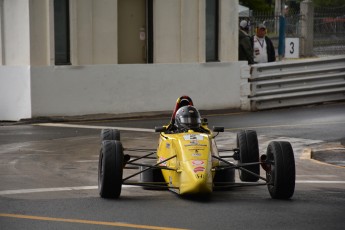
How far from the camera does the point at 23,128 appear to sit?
20.9 meters

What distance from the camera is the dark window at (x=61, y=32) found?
2262 centimetres

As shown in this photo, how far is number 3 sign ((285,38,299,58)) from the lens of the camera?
29.1 metres

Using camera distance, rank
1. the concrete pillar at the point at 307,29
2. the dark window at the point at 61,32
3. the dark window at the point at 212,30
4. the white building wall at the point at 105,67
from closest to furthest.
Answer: the white building wall at the point at 105,67, the dark window at the point at 61,32, the dark window at the point at 212,30, the concrete pillar at the point at 307,29

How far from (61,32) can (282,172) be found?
38.6 feet

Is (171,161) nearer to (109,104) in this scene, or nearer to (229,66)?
(109,104)

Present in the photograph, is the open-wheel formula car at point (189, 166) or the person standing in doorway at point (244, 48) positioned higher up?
the person standing in doorway at point (244, 48)

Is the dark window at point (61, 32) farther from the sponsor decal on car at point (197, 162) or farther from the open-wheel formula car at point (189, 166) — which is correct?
the sponsor decal on car at point (197, 162)

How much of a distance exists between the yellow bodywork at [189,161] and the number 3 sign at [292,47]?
16621mm

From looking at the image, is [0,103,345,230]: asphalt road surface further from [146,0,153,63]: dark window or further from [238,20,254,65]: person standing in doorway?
[238,20,254,65]: person standing in doorway

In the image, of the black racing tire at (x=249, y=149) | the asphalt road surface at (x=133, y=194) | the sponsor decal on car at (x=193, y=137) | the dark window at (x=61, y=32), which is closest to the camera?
the asphalt road surface at (x=133, y=194)

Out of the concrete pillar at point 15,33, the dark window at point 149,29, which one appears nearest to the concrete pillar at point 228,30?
the dark window at point 149,29

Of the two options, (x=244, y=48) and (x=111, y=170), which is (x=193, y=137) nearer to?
(x=111, y=170)

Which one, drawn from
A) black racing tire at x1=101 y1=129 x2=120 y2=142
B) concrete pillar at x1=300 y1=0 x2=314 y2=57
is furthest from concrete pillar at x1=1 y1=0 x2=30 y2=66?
concrete pillar at x1=300 y1=0 x2=314 y2=57

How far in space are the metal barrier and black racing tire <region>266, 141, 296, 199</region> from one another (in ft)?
41.5
